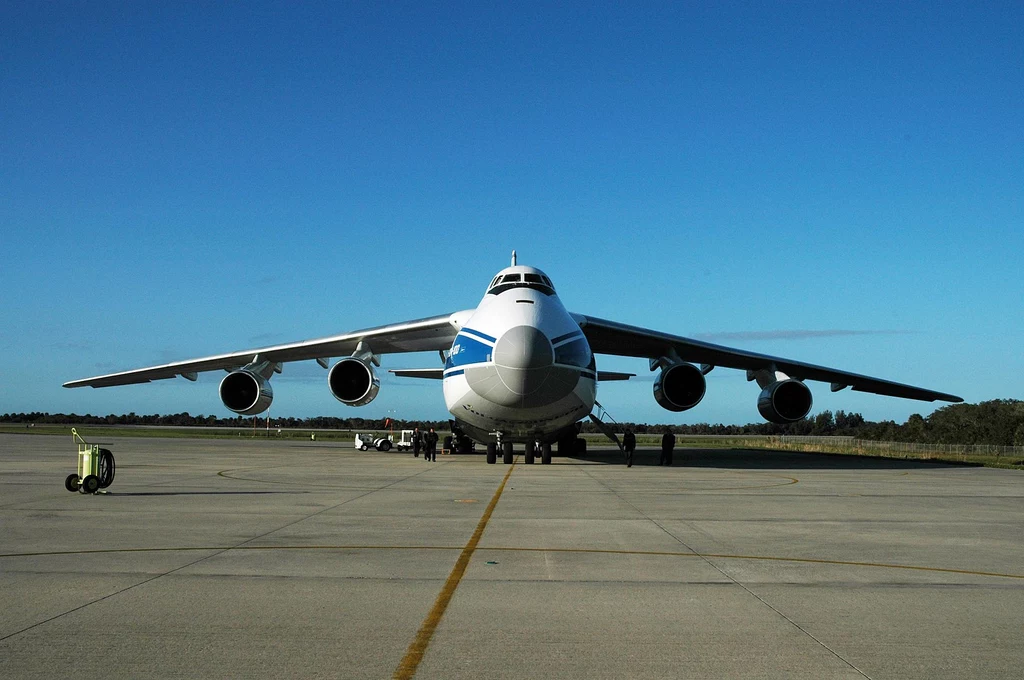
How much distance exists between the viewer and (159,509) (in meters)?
10.9

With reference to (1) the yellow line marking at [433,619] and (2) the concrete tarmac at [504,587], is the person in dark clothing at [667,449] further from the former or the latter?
(1) the yellow line marking at [433,619]

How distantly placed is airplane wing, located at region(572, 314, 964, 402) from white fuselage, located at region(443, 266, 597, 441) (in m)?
3.71

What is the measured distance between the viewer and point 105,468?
13305mm

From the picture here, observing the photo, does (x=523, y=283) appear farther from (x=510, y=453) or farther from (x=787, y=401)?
(x=787, y=401)

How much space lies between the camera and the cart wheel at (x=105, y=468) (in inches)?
519

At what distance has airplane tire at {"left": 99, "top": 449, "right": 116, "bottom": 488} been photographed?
13188 mm

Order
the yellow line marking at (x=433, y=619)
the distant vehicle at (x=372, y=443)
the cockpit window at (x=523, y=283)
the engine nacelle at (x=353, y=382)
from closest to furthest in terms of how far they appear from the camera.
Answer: the yellow line marking at (x=433, y=619) → the cockpit window at (x=523, y=283) → the engine nacelle at (x=353, y=382) → the distant vehicle at (x=372, y=443)

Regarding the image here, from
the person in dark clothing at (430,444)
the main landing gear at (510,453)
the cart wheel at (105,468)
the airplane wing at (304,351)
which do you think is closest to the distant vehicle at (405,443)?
the airplane wing at (304,351)

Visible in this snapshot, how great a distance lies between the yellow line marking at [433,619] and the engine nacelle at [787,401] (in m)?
17.9

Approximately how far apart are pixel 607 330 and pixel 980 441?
1567 inches

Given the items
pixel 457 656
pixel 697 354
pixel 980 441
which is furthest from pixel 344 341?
pixel 980 441

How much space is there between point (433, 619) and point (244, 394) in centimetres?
2091

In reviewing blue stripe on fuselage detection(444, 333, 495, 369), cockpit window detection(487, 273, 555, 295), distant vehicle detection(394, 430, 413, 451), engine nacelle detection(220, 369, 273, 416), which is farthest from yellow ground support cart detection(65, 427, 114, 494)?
distant vehicle detection(394, 430, 413, 451)

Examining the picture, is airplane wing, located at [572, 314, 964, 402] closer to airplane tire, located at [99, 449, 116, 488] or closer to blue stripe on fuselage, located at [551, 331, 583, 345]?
blue stripe on fuselage, located at [551, 331, 583, 345]
